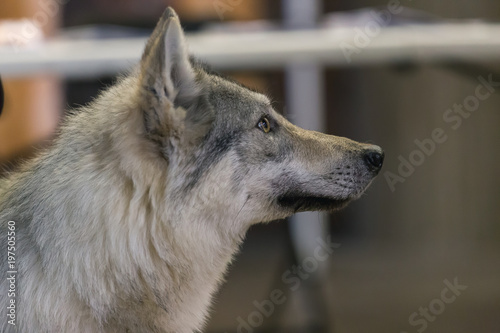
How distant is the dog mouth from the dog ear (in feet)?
0.93

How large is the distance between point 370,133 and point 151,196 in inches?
102

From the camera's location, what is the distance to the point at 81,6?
11.0ft

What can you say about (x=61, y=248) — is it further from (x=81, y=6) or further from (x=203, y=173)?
(x=81, y=6)

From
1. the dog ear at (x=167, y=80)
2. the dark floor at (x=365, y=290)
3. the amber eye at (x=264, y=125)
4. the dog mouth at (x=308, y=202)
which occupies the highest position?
the dog ear at (x=167, y=80)

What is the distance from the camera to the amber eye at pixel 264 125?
1312 mm

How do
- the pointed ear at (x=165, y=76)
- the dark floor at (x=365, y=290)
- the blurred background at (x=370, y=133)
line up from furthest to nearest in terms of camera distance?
1. the dark floor at (x=365, y=290)
2. the blurred background at (x=370, y=133)
3. the pointed ear at (x=165, y=76)

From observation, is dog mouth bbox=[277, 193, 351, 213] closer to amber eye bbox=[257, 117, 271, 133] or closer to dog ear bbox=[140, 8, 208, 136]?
amber eye bbox=[257, 117, 271, 133]

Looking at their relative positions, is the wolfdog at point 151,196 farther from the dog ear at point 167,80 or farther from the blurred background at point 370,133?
the blurred background at point 370,133

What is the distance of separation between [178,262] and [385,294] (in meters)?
2.03

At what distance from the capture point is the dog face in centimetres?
112

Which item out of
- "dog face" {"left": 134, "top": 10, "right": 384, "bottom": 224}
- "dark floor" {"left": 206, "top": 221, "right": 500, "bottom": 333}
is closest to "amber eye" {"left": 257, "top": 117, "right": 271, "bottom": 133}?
"dog face" {"left": 134, "top": 10, "right": 384, "bottom": 224}

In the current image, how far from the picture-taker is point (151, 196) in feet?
3.80

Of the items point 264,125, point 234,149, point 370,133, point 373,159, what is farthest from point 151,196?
point 370,133

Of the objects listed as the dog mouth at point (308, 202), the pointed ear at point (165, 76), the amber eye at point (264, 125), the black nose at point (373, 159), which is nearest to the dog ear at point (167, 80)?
the pointed ear at point (165, 76)
